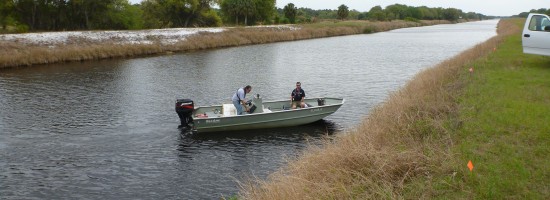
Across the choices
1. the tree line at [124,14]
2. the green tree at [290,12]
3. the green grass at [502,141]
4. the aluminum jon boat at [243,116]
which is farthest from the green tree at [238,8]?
the green grass at [502,141]

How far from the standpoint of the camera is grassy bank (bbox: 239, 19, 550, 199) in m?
8.40

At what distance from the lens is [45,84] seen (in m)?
31.2

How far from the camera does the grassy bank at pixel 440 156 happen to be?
8.40 metres

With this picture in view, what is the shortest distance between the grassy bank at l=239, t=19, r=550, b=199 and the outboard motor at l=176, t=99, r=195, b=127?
8009mm

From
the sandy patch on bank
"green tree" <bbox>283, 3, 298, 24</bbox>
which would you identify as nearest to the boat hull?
the sandy patch on bank

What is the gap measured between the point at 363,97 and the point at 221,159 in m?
11.8

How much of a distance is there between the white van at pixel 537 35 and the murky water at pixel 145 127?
7.28m

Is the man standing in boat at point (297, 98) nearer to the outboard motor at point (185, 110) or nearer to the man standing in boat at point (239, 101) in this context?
the man standing in boat at point (239, 101)

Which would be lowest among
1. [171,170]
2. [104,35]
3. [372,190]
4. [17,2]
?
[171,170]

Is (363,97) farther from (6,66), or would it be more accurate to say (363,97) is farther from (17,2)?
(17,2)

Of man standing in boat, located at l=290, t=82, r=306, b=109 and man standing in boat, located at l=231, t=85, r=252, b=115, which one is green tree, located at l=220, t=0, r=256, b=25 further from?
man standing in boat, located at l=231, t=85, r=252, b=115

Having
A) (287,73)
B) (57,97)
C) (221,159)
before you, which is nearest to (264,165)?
(221,159)

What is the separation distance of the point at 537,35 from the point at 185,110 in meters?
15.3

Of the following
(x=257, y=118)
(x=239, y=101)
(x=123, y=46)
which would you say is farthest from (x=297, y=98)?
(x=123, y=46)
